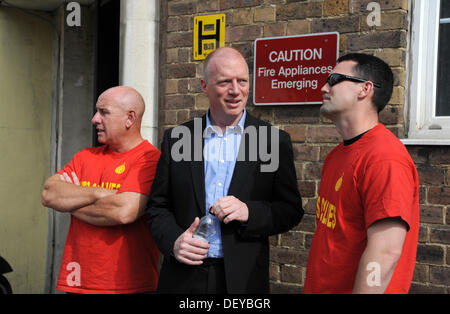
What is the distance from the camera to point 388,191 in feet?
6.67

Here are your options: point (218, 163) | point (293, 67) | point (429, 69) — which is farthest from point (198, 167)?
point (429, 69)

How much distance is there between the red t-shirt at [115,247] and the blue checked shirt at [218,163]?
504 mm

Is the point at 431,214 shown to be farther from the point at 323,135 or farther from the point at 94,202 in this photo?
the point at 94,202

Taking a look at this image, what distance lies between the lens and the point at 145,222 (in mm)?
3189

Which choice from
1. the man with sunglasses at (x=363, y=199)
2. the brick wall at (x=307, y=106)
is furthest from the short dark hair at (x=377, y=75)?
the brick wall at (x=307, y=106)

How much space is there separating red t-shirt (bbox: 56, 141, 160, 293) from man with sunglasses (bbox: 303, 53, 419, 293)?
107cm

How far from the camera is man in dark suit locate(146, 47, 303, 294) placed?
8.65 feet

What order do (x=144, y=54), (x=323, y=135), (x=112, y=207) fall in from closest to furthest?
(x=112, y=207) → (x=323, y=135) → (x=144, y=54)

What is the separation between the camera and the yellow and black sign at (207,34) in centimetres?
425

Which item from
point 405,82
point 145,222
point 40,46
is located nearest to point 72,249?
point 145,222

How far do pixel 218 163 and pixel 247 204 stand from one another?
263 mm

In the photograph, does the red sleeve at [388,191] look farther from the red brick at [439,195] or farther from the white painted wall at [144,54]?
the white painted wall at [144,54]

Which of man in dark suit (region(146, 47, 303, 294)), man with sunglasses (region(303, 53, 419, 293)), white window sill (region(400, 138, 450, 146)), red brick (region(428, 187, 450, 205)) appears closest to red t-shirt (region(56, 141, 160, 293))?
man in dark suit (region(146, 47, 303, 294))
